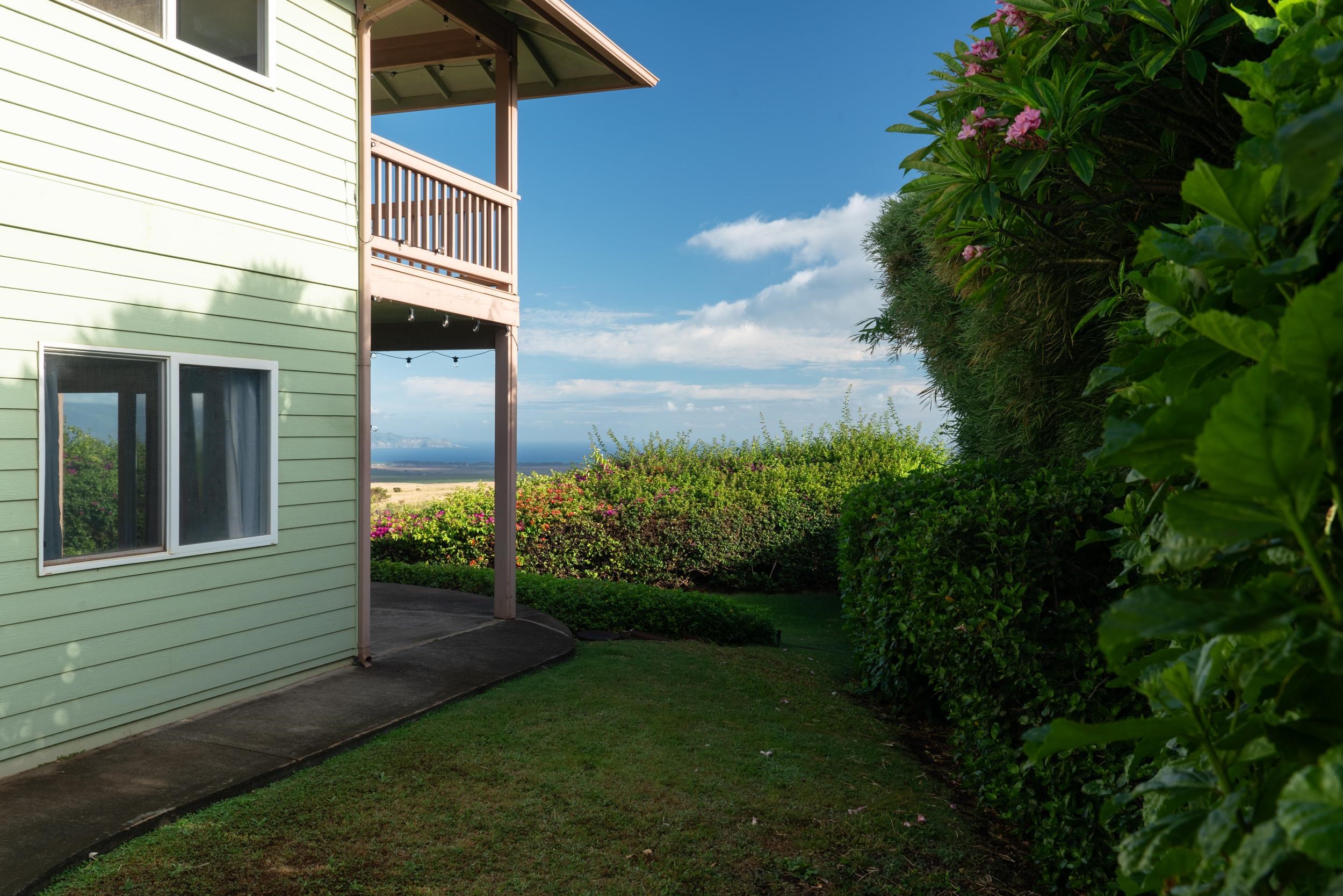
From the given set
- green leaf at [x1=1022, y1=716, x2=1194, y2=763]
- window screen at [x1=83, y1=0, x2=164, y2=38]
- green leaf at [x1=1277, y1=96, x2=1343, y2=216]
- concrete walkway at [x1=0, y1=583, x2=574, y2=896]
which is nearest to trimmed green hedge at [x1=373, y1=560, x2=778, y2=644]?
concrete walkway at [x1=0, y1=583, x2=574, y2=896]

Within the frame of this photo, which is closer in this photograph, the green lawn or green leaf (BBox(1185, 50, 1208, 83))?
green leaf (BBox(1185, 50, 1208, 83))

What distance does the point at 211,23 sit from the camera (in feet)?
19.0

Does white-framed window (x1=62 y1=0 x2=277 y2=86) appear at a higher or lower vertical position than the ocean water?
higher

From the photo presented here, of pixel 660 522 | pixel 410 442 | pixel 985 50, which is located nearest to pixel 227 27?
pixel 985 50

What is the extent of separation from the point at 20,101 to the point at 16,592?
2.57 meters

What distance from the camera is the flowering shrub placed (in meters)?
12.3

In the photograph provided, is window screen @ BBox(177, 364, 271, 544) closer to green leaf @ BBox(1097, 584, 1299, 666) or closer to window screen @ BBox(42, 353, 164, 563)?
window screen @ BBox(42, 353, 164, 563)

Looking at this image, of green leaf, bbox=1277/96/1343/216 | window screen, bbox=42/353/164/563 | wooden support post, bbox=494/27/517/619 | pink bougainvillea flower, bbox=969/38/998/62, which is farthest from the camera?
wooden support post, bbox=494/27/517/619

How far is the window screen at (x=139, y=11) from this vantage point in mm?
5113

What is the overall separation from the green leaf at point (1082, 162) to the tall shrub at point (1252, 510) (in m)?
1.78

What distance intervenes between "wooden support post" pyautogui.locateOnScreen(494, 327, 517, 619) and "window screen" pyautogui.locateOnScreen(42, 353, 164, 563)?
3.37 m

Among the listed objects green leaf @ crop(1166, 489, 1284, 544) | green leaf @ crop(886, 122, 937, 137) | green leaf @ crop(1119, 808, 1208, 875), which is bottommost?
green leaf @ crop(1119, 808, 1208, 875)

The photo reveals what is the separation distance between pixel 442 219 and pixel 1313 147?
7822 millimetres

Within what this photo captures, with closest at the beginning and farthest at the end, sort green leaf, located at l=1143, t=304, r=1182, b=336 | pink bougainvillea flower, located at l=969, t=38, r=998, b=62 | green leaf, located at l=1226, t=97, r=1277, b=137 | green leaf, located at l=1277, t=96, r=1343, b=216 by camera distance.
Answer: green leaf, located at l=1277, t=96, r=1343, b=216, green leaf, located at l=1226, t=97, r=1277, b=137, green leaf, located at l=1143, t=304, r=1182, b=336, pink bougainvillea flower, located at l=969, t=38, r=998, b=62
